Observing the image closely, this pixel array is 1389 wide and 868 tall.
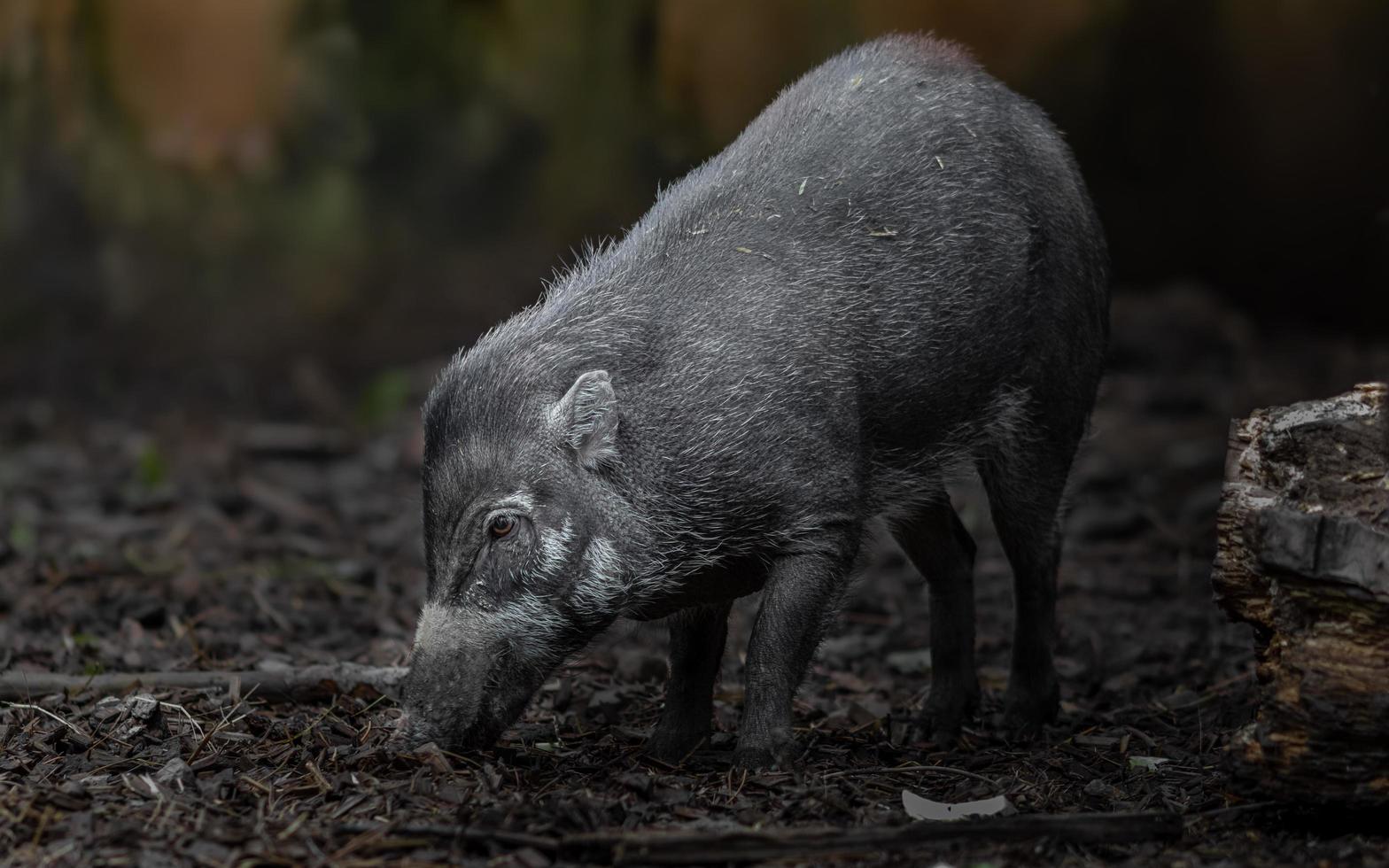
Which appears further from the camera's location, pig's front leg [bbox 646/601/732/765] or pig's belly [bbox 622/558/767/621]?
pig's front leg [bbox 646/601/732/765]

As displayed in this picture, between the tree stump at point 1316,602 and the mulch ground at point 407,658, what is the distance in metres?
0.24

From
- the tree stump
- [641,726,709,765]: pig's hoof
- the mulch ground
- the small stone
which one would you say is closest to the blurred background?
the mulch ground

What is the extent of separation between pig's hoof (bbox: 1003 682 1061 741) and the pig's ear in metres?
2.28

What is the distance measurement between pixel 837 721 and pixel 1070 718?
1040 mm

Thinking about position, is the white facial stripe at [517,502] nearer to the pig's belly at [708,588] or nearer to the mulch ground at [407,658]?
the pig's belly at [708,588]

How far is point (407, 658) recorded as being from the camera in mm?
7109

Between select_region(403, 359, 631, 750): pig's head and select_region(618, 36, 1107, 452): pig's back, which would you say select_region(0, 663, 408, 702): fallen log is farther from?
select_region(618, 36, 1107, 452): pig's back

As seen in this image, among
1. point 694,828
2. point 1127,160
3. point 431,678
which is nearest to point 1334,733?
point 694,828

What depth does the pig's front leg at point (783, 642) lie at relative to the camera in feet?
18.4

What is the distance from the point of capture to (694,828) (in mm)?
4887

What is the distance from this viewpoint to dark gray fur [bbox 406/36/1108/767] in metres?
5.59

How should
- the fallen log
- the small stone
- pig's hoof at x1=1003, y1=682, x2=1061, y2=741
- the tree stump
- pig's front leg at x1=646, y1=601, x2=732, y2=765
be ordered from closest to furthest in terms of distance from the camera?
the tree stump < the small stone < pig's front leg at x1=646, y1=601, x2=732, y2=765 < the fallen log < pig's hoof at x1=1003, y1=682, x2=1061, y2=741

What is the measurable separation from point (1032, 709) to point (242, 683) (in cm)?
327

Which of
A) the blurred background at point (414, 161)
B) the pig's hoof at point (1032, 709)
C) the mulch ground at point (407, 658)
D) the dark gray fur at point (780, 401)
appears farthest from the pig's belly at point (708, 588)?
the blurred background at point (414, 161)
